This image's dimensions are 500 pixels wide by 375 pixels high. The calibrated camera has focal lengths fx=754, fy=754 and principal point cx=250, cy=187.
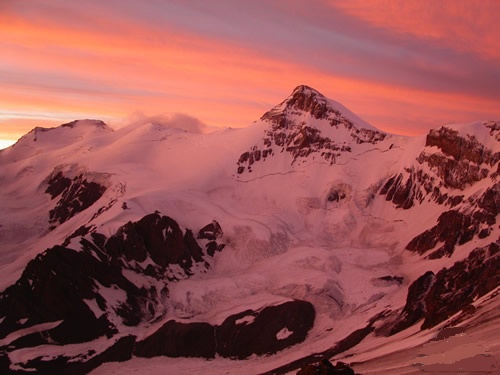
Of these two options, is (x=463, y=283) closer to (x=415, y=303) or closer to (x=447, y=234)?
(x=415, y=303)

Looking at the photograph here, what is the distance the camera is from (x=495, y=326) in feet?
222

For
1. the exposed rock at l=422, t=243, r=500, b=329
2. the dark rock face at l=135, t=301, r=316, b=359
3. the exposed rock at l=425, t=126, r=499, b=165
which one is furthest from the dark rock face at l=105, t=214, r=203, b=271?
the exposed rock at l=425, t=126, r=499, b=165

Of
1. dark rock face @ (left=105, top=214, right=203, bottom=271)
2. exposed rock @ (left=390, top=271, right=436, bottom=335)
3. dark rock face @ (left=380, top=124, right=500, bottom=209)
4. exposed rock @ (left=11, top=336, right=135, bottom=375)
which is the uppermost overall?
dark rock face @ (left=380, top=124, right=500, bottom=209)

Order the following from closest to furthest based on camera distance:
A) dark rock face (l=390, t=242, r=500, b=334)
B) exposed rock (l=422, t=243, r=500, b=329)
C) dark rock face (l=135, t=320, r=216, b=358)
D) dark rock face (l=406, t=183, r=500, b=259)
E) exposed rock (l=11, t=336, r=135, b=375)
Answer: exposed rock (l=422, t=243, r=500, b=329) < dark rock face (l=390, t=242, r=500, b=334) < exposed rock (l=11, t=336, r=135, b=375) < dark rock face (l=135, t=320, r=216, b=358) < dark rock face (l=406, t=183, r=500, b=259)

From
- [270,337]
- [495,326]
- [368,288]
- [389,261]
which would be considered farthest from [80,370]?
[495,326]

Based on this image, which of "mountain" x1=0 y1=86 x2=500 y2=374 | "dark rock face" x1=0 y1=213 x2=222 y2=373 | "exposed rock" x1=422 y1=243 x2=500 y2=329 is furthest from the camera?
"dark rock face" x1=0 y1=213 x2=222 y2=373

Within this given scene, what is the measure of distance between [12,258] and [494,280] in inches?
4581

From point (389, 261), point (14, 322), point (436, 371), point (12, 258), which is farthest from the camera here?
point (12, 258)

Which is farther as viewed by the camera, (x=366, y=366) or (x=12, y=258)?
(x=12, y=258)

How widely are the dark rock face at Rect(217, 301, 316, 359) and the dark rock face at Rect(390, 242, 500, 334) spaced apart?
18821 mm

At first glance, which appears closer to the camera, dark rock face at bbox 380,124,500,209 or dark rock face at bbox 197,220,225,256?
dark rock face at bbox 380,124,500,209

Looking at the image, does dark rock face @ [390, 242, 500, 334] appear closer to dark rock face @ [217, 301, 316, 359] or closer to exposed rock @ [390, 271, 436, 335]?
exposed rock @ [390, 271, 436, 335]

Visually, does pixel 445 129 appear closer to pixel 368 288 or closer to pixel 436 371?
pixel 368 288

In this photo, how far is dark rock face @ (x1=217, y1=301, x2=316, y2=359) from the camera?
422 feet
